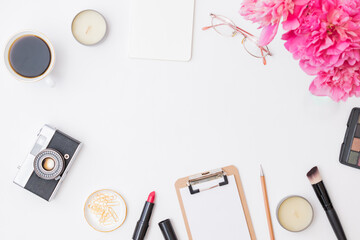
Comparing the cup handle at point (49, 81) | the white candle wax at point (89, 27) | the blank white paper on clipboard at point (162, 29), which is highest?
the blank white paper on clipboard at point (162, 29)

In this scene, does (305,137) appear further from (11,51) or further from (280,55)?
(11,51)

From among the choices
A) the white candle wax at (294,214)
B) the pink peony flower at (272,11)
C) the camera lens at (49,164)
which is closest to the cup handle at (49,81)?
the camera lens at (49,164)

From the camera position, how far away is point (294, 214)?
0.91 m

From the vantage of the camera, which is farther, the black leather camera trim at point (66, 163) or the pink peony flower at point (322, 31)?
the black leather camera trim at point (66, 163)

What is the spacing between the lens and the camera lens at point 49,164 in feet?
2.78

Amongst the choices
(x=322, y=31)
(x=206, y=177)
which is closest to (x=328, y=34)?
(x=322, y=31)

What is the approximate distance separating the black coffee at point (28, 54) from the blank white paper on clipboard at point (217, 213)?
18.0 inches

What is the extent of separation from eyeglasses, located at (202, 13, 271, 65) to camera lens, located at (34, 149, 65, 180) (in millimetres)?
455

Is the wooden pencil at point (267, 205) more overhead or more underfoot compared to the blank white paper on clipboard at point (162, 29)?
more underfoot

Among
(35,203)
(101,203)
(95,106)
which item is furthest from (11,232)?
(95,106)

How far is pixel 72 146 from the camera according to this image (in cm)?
87

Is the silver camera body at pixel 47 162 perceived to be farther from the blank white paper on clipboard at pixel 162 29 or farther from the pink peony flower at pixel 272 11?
the pink peony flower at pixel 272 11

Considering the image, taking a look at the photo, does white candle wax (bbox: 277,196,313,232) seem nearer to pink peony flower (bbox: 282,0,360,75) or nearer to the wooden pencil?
the wooden pencil

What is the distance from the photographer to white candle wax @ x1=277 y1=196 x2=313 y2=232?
0.90m
